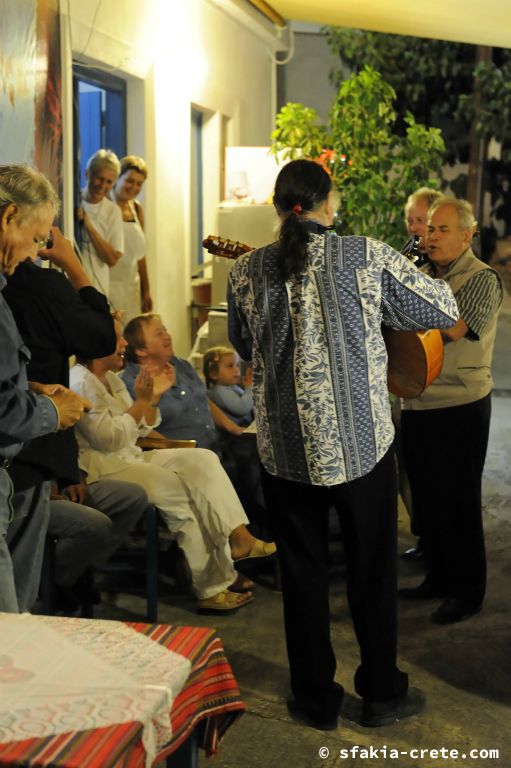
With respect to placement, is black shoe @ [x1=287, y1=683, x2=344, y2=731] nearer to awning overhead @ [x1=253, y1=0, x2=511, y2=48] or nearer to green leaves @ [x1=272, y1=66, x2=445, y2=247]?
awning overhead @ [x1=253, y1=0, x2=511, y2=48]

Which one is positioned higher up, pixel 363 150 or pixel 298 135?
pixel 298 135

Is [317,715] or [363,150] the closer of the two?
[317,715]

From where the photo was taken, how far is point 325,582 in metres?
3.23

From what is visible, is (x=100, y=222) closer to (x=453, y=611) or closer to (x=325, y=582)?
(x=453, y=611)

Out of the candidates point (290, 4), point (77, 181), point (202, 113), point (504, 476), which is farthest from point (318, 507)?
point (202, 113)

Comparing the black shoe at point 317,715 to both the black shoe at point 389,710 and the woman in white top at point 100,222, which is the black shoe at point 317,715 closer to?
the black shoe at point 389,710

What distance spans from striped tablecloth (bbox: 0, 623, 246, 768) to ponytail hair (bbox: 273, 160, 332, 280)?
50.4 inches

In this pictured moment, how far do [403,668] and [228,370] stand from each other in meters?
1.89

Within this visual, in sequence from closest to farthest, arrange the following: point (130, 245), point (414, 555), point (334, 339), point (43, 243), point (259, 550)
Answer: point (43, 243) → point (334, 339) → point (259, 550) → point (414, 555) → point (130, 245)

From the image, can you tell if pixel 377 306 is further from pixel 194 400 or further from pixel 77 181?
pixel 77 181

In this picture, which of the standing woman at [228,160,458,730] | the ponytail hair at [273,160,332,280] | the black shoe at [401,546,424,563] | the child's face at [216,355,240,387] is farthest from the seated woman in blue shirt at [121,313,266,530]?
the ponytail hair at [273,160,332,280]

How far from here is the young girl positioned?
5062mm

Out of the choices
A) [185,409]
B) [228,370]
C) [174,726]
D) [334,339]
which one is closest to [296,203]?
[334,339]

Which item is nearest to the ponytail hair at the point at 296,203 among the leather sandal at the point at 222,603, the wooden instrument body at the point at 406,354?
the wooden instrument body at the point at 406,354
